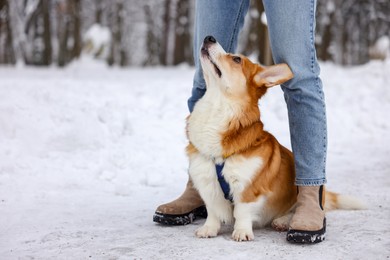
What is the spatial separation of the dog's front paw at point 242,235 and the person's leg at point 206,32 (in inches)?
18.7

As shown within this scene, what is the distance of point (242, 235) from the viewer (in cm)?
243

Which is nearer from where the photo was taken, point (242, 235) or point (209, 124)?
point (242, 235)

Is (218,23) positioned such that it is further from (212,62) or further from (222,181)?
(222,181)

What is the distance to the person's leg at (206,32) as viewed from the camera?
9.32 feet

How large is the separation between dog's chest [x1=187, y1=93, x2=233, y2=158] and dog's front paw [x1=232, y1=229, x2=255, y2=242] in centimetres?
42

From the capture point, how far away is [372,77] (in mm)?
9062

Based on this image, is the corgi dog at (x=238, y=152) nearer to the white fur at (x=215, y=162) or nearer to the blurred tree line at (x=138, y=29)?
the white fur at (x=215, y=162)

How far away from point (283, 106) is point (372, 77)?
3003 mm

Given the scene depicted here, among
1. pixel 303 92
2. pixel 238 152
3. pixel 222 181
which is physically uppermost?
pixel 303 92

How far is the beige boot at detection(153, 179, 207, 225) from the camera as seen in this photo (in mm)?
2770

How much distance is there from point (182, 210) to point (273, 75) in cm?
98

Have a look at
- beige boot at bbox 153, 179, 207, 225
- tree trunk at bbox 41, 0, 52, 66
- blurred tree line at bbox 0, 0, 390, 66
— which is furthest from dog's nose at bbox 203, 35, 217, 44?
tree trunk at bbox 41, 0, 52, 66

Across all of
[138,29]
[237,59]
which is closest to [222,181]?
[237,59]

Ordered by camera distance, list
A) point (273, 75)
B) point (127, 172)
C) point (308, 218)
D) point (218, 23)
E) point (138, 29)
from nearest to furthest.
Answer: point (308, 218)
point (273, 75)
point (218, 23)
point (127, 172)
point (138, 29)
